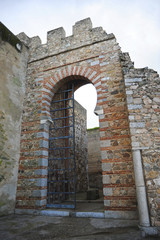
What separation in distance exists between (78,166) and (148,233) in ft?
20.7

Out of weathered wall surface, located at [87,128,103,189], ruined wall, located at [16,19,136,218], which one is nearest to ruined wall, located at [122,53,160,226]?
ruined wall, located at [16,19,136,218]

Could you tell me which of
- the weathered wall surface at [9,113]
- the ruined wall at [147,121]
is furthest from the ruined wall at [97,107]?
the ruined wall at [147,121]

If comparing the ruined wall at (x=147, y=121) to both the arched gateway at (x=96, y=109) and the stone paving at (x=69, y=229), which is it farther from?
the stone paving at (x=69, y=229)

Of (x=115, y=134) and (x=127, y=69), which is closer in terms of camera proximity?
(x=127, y=69)

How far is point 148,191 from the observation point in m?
3.22

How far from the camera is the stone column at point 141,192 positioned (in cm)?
→ 310

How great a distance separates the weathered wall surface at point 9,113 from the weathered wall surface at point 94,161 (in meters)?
7.35

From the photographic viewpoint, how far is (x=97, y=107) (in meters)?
5.03

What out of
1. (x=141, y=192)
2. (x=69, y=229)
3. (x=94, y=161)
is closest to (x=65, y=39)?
(x=141, y=192)

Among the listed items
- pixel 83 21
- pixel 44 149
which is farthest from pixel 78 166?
pixel 83 21

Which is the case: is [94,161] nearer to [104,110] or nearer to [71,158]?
[71,158]

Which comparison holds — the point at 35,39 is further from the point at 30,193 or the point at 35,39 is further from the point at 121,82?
the point at 30,193

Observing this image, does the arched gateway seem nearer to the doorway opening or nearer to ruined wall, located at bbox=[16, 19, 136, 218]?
ruined wall, located at bbox=[16, 19, 136, 218]

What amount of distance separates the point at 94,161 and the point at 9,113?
8144 mm
